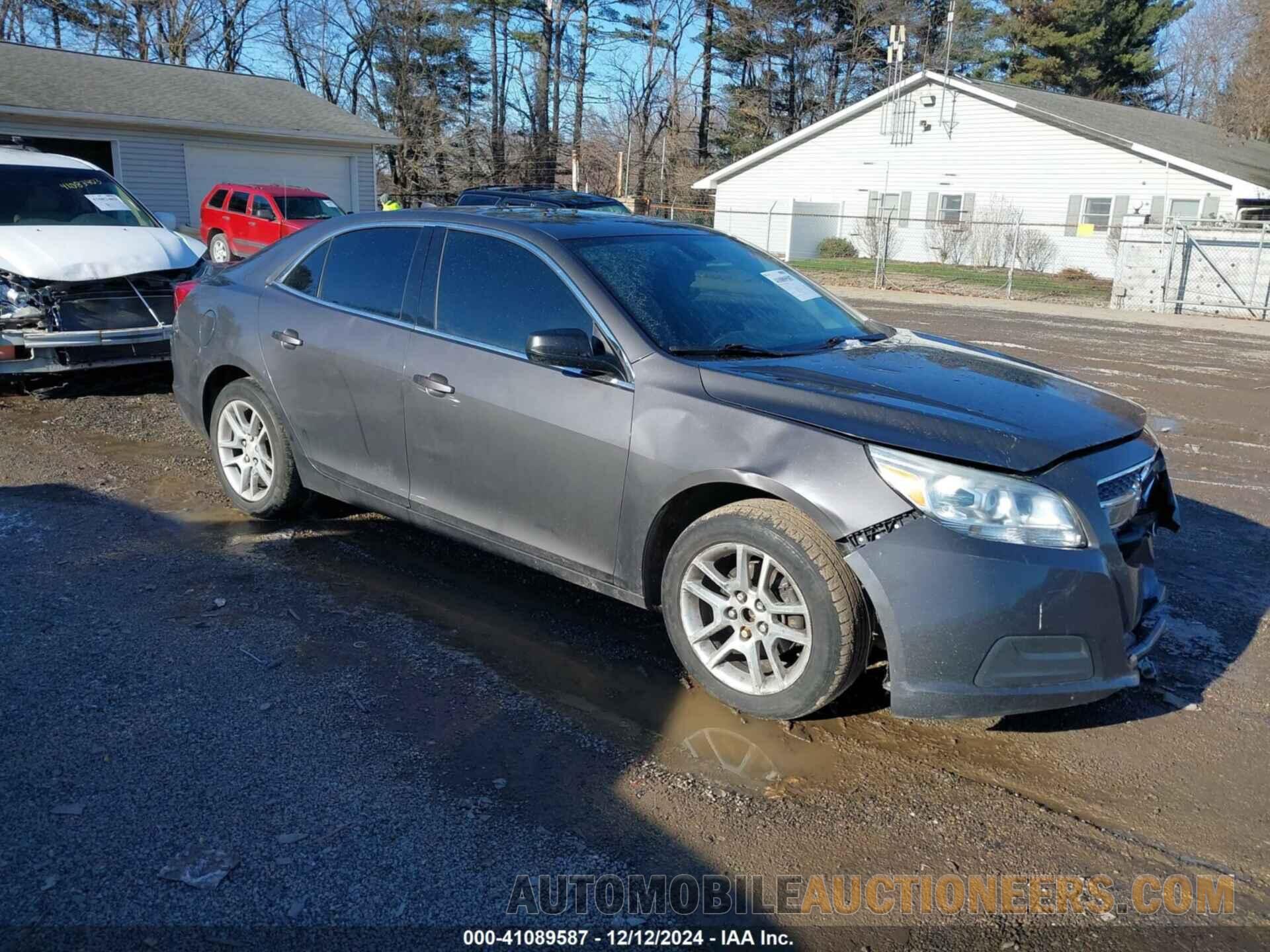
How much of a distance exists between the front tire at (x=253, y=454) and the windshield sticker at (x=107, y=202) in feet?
17.5

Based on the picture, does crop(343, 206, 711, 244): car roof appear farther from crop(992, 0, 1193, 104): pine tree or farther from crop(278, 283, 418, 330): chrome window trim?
crop(992, 0, 1193, 104): pine tree

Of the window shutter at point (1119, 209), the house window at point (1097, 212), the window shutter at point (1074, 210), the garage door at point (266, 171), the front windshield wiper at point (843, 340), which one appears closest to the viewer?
the front windshield wiper at point (843, 340)

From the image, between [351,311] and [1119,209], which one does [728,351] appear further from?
[1119,209]

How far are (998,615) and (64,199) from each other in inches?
380

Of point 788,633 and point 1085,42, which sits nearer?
point 788,633

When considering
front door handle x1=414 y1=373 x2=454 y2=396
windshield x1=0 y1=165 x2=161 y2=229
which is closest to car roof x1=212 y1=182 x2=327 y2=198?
windshield x1=0 y1=165 x2=161 y2=229

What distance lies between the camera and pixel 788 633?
11.4 ft

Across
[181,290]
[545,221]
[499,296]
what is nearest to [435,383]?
[499,296]

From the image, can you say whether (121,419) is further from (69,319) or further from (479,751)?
(479,751)

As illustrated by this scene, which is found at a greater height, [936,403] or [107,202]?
[107,202]

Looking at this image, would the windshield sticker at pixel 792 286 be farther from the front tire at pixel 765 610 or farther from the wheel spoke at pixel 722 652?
the wheel spoke at pixel 722 652

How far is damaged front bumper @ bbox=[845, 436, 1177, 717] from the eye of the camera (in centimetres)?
313

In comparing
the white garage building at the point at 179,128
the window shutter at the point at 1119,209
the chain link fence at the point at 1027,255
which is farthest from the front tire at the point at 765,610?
the window shutter at the point at 1119,209

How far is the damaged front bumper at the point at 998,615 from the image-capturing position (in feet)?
10.3
